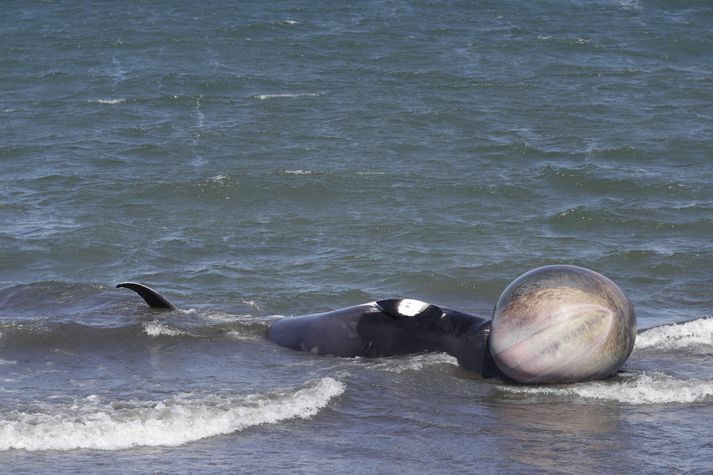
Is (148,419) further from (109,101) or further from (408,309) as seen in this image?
(109,101)

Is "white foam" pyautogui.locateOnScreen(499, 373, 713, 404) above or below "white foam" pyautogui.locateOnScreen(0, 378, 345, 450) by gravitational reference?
below

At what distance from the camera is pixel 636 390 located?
36.2 feet

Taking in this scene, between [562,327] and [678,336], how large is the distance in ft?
10.5

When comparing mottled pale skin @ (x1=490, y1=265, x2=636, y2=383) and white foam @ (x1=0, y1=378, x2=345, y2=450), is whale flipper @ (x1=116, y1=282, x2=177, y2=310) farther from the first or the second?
mottled pale skin @ (x1=490, y1=265, x2=636, y2=383)

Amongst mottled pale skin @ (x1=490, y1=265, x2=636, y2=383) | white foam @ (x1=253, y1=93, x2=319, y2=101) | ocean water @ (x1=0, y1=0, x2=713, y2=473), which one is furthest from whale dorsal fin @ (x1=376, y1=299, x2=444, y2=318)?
white foam @ (x1=253, y1=93, x2=319, y2=101)

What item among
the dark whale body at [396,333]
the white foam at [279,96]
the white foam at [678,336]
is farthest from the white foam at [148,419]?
the white foam at [279,96]

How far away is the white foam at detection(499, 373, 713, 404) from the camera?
10.9m

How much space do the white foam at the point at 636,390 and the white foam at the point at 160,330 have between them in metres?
4.07

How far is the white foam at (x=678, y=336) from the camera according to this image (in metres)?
13.2

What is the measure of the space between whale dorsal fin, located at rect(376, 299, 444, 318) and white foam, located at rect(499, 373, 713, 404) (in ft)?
4.65

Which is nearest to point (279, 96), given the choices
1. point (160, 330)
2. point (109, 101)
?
point (109, 101)

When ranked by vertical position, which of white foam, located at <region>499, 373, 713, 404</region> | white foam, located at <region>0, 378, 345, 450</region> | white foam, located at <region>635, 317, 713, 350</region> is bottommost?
white foam, located at <region>635, 317, 713, 350</region>

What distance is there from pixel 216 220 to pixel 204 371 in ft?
28.2

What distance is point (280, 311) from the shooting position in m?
15.5
